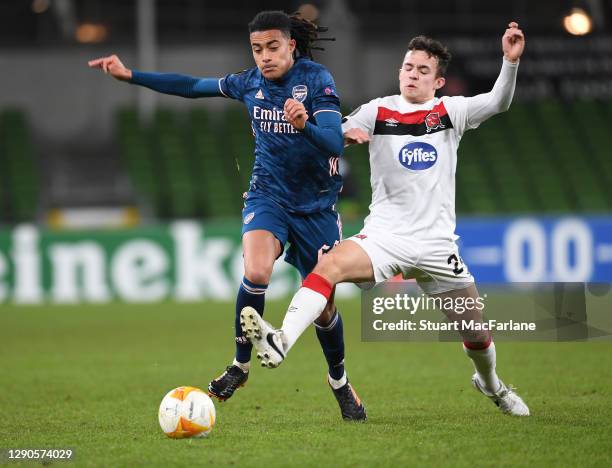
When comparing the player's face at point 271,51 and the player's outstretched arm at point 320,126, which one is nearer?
the player's outstretched arm at point 320,126

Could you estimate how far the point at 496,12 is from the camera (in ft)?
75.7

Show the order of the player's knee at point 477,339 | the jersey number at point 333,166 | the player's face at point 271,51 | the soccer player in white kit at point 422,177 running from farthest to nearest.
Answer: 1. the jersey number at point 333,166
2. the player's knee at point 477,339
3. the player's face at point 271,51
4. the soccer player in white kit at point 422,177

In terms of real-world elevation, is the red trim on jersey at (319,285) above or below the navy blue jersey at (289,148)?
below

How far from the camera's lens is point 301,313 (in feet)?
19.1

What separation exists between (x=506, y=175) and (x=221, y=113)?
5.75 m

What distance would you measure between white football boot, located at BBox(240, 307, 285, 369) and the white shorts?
2.95 feet

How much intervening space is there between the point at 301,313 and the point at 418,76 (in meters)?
1.70

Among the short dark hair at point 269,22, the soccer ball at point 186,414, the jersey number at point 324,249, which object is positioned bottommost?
the soccer ball at point 186,414

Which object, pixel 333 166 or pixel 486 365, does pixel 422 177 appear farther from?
pixel 486 365

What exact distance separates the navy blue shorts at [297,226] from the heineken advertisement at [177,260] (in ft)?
29.5

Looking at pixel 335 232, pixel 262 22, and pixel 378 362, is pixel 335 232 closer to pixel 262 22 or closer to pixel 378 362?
pixel 262 22

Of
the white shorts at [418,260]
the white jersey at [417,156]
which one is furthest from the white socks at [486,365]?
the white jersey at [417,156]

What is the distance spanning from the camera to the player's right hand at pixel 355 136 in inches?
238

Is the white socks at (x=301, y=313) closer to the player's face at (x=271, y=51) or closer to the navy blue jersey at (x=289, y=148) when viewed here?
the navy blue jersey at (x=289, y=148)
